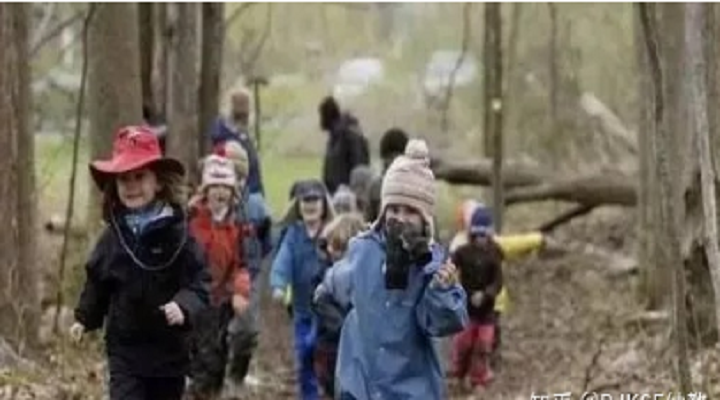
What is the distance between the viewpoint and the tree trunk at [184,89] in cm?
1753

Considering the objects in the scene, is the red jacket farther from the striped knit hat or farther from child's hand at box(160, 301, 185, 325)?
the striped knit hat

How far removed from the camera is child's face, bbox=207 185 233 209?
1130cm

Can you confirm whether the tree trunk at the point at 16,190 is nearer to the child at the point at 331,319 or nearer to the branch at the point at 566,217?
the child at the point at 331,319

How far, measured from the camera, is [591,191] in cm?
2498

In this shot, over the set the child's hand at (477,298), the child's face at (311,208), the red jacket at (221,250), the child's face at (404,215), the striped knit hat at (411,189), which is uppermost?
the striped knit hat at (411,189)

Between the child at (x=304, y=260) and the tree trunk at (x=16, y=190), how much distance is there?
77.4 inches

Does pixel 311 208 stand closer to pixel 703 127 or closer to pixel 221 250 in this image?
pixel 221 250

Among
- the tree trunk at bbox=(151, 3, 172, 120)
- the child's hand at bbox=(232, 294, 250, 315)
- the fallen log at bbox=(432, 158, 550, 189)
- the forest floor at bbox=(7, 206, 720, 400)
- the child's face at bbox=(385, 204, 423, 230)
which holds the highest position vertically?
the tree trunk at bbox=(151, 3, 172, 120)

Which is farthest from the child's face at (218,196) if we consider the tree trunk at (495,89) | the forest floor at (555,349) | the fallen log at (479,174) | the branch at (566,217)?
the branch at (566,217)

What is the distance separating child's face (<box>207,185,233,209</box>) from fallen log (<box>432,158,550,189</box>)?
47.3ft

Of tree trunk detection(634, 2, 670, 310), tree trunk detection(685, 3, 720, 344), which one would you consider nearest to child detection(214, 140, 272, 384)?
tree trunk detection(685, 3, 720, 344)

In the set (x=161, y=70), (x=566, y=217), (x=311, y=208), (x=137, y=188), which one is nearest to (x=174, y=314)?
(x=137, y=188)

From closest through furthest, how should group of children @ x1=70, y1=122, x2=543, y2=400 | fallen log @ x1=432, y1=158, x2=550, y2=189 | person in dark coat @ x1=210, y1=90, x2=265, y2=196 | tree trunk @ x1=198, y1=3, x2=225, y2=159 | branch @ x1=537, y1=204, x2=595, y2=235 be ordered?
group of children @ x1=70, y1=122, x2=543, y2=400, person in dark coat @ x1=210, y1=90, x2=265, y2=196, tree trunk @ x1=198, y1=3, x2=225, y2=159, branch @ x1=537, y1=204, x2=595, y2=235, fallen log @ x1=432, y1=158, x2=550, y2=189

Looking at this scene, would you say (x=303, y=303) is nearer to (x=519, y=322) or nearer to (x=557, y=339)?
(x=557, y=339)
